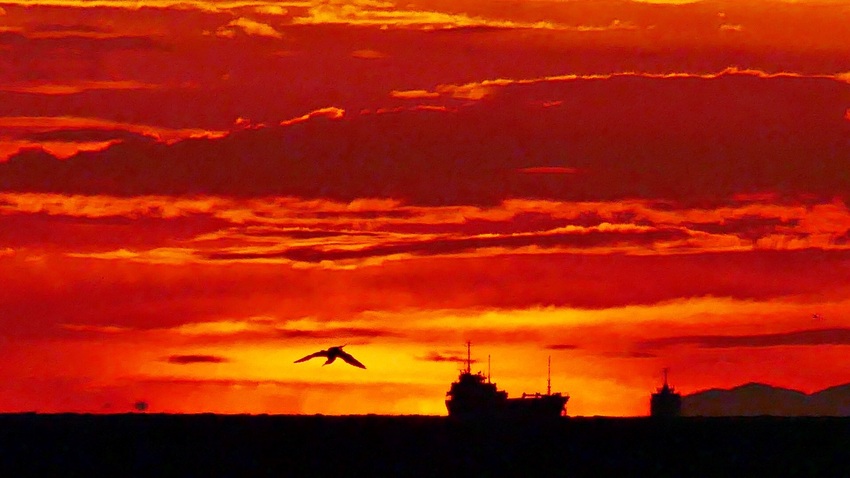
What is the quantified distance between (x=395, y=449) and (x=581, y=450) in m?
12.9

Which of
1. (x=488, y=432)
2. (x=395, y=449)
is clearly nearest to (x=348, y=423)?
(x=488, y=432)

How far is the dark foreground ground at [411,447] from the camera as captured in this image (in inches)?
5497

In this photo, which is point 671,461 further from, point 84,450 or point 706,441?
point 84,450

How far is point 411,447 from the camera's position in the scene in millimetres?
157250

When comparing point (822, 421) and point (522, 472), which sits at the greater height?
point (822, 421)

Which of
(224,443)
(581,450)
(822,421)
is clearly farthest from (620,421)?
(224,443)

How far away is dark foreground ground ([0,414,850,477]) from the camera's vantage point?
140 metres

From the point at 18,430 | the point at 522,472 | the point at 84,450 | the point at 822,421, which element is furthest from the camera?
the point at 822,421

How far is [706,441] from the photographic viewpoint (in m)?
166

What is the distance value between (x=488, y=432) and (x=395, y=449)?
60.8 ft

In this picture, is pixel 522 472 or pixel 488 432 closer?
pixel 522 472

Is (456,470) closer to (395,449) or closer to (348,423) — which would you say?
(395,449)

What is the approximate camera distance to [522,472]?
13888 centimetres

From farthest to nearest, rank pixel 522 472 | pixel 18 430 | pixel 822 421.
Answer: pixel 822 421, pixel 18 430, pixel 522 472
